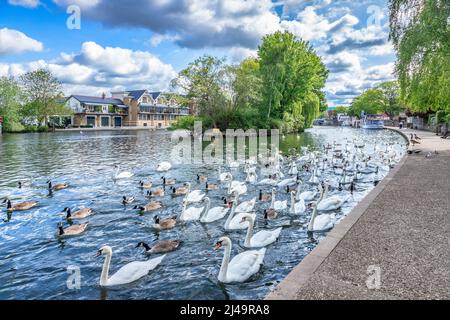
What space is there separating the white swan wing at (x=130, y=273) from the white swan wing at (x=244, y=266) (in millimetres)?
1706

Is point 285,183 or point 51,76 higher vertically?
point 51,76

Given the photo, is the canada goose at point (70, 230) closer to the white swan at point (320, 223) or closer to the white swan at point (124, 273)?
the white swan at point (124, 273)

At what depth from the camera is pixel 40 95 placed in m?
68.4

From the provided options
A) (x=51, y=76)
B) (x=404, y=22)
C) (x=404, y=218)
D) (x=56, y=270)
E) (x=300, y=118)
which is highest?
(x=51, y=76)

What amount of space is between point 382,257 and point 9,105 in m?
70.7

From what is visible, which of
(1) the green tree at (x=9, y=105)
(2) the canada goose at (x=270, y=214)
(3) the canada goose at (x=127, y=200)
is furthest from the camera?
(1) the green tree at (x=9, y=105)

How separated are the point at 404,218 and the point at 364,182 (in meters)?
7.98

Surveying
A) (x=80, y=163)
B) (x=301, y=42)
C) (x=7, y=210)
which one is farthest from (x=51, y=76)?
(x=7, y=210)

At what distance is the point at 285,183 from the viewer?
1495cm

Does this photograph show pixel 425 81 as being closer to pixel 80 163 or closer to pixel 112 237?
pixel 112 237

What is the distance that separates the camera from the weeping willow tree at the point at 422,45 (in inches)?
656

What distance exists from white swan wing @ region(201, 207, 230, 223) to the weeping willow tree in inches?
555

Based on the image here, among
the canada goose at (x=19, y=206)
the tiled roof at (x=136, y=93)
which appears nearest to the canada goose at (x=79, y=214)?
the canada goose at (x=19, y=206)

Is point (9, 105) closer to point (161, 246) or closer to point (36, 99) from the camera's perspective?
point (36, 99)
